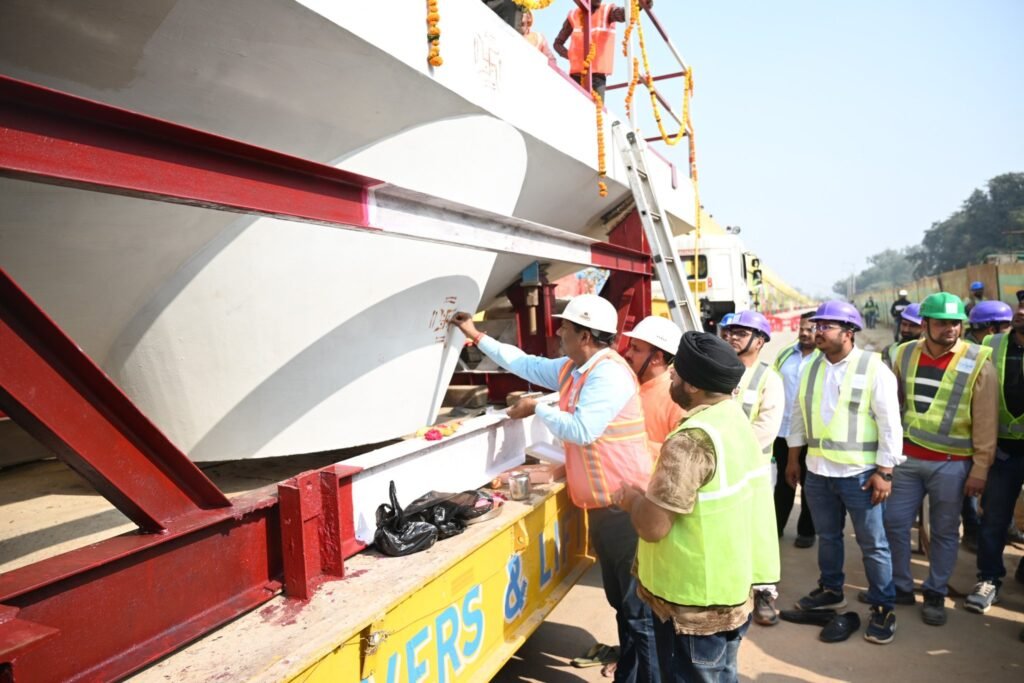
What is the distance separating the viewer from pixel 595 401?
7.91ft

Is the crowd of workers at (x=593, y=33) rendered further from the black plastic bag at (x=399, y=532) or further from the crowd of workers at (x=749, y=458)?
the black plastic bag at (x=399, y=532)

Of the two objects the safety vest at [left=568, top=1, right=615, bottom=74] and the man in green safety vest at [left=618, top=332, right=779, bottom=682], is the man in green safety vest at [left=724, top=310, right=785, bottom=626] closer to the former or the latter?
the man in green safety vest at [left=618, top=332, right=779, bottom=682]

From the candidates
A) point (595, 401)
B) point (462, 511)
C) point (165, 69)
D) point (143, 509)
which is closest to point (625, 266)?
point (595, 401)

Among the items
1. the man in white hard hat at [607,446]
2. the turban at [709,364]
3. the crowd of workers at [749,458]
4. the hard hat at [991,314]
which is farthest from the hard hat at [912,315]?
the turban at [709,364]

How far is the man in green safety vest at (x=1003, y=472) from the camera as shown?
134 inches

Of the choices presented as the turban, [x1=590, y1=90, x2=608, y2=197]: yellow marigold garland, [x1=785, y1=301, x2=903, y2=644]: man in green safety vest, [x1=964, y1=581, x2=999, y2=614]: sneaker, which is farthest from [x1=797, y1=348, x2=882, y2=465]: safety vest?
[x1=590, y1=90, x2=608, y2=197]: yellow marigold garland

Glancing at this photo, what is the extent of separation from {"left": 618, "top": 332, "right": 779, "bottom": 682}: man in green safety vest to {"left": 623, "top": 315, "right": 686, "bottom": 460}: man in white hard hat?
90 cm

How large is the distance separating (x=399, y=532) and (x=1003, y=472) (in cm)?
344

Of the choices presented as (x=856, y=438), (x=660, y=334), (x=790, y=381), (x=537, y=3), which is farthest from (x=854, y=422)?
(x=537, y=3)

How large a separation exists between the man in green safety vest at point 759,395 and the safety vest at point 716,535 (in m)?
1.69

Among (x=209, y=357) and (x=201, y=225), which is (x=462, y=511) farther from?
(x=201, y=225)

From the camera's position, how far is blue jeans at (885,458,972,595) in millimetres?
3355

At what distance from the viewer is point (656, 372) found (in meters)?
2.96

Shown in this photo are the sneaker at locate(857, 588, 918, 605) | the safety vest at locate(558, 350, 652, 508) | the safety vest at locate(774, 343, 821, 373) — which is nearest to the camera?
the safety vest at locate(558, 350, 652, 508)
